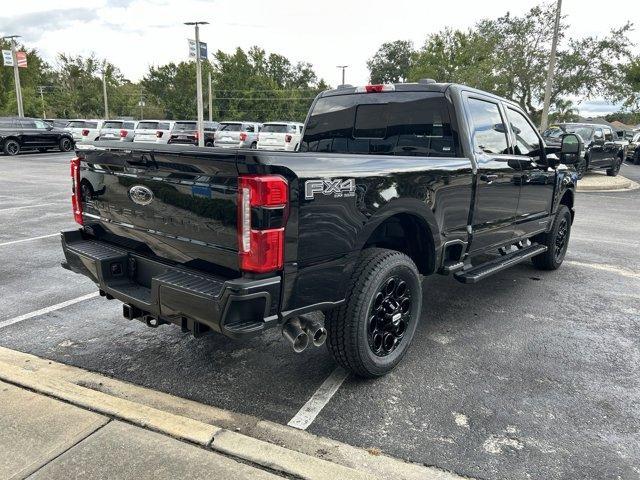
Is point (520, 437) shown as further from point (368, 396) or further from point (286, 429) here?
point (286, 429)

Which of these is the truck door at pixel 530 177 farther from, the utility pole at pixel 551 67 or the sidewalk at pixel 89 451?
the utility pole at pixel 551 67

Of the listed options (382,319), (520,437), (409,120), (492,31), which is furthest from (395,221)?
(492,31)

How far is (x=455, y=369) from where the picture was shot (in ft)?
11.6

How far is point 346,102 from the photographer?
4.54m

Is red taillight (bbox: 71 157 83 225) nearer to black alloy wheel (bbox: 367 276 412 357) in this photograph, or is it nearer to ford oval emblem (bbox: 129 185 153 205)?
ford oval emblem (bbox: 129 185 153 205)

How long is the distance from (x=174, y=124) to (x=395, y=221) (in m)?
25.4

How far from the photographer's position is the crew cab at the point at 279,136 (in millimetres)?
23359

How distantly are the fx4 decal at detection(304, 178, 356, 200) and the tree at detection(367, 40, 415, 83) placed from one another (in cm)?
8043

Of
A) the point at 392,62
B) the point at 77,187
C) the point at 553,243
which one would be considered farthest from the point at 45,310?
the point at 392,62

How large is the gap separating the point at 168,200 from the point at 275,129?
2215 cm

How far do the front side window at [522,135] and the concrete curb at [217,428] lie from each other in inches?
134

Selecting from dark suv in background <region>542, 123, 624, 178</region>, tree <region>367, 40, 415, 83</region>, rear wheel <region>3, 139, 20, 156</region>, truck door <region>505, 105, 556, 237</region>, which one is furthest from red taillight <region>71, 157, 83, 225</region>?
tree <region>367, 40, 415, 83</region>

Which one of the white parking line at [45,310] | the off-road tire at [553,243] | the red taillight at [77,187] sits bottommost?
the white parking line at [45,310]

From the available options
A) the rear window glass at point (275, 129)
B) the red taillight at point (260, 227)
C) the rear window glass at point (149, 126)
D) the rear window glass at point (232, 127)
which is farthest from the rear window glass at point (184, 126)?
the red taillight at point (260, 227)
